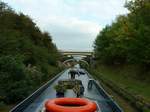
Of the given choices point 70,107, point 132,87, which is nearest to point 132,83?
point 132,87

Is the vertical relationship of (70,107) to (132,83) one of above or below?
above

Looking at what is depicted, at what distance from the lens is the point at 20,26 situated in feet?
186

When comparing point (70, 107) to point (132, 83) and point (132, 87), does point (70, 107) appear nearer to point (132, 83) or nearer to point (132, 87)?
point (132, 87)

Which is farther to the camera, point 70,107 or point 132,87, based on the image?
point 132,87

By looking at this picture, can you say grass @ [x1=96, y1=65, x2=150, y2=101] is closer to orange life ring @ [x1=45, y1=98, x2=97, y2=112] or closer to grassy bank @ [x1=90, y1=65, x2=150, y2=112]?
grassy bank @ [x1=90, y1=65, x2=150, y2=112]

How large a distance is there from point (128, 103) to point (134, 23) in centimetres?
2041

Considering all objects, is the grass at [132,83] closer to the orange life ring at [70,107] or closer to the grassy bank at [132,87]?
the grassy bank at [132,87]

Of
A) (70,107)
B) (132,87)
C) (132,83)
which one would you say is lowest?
(132,83)

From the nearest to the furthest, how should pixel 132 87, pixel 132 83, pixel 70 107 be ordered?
pixel 70 107, pixel 132 87, pixel 132 83

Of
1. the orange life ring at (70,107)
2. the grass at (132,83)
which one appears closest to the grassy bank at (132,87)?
the grass at (132,83)

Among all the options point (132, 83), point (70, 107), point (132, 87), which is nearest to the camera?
point (70, 107)

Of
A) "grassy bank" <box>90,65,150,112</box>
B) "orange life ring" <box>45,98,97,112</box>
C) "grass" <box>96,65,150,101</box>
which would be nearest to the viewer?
"orange life ring" <box>45,98,97,112</box>

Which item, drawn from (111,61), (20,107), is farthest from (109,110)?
(111,61)

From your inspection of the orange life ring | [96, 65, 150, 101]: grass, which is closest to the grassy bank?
[96, 65, 150, 101]: grass
